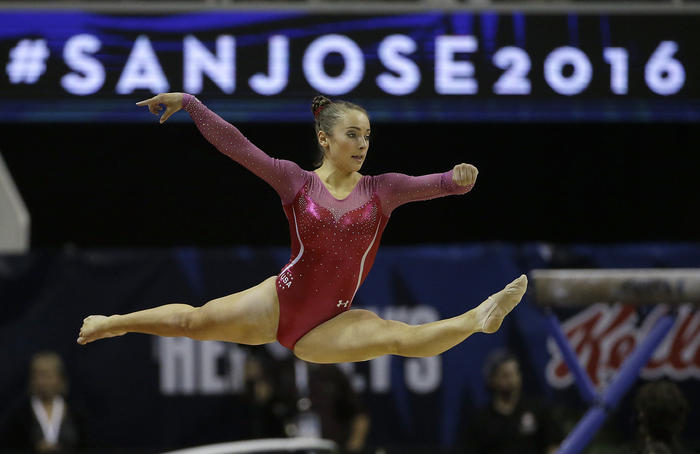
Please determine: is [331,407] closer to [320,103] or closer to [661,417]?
[661,417]

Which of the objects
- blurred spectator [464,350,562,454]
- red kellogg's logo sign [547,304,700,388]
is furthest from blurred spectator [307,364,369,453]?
red kellogg's logo sign [547,304,700,388]

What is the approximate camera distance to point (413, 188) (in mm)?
3113

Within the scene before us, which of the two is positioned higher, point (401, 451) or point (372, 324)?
point (372, 324)

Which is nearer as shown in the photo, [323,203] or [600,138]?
[323,203]

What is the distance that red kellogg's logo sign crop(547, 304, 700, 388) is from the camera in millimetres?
7914

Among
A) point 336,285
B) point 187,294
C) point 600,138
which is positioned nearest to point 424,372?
point 187,294

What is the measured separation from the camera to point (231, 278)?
8.05m

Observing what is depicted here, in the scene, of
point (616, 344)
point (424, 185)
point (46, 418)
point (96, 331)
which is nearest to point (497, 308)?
point (424, 185)

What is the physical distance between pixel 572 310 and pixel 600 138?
1.93 metres

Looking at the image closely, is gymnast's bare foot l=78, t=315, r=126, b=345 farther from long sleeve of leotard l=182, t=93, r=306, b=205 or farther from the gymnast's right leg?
long sleeve of leotard l=182, t=93, r=306, b=205

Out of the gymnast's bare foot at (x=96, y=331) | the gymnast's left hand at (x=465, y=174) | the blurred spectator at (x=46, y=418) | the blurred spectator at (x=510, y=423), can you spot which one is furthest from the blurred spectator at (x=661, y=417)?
the blurred spectator at (x=46, y=418)

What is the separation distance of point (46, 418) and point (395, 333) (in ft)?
15.9

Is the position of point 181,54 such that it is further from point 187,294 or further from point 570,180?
point 570,180

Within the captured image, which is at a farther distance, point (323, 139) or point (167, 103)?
point (323, 139)
